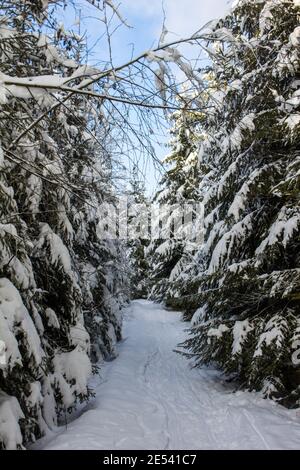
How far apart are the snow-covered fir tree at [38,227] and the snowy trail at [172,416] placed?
53 cm

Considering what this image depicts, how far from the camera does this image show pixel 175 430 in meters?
5.59

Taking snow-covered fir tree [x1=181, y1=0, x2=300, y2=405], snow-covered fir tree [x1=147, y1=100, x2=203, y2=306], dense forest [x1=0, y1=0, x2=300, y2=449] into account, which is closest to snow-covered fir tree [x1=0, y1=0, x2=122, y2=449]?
dense forest [x1=0, y1=0, x2=300, y2=449]

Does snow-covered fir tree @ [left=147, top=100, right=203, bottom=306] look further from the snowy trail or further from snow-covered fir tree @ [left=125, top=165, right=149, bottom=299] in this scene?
Answer: the snowy trail

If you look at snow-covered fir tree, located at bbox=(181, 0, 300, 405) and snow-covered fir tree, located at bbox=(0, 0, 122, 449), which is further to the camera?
snow-covered fir tree, located at bbox=(181, 0, 300, 405)

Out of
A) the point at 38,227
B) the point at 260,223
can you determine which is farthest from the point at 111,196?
the point at 260,223

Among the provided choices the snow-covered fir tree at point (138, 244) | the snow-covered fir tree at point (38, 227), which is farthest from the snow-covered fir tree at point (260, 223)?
the snow-covered fir tree at point (138, 244)

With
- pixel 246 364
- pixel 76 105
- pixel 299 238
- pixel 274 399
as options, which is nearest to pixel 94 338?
pixel 246 364

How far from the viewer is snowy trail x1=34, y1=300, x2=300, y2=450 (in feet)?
16.0

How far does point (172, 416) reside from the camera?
242 inches

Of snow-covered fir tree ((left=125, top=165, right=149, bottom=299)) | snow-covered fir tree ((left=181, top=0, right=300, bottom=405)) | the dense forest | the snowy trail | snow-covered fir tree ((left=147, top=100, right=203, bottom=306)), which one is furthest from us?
snow-covered fir tree ((left=125, top=165, right=149, bottom=299))

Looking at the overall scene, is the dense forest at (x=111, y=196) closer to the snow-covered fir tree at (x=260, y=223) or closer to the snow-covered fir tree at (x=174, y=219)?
the snow-covered fir tree at (x=260, y=223)

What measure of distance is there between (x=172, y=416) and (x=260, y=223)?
3599mm

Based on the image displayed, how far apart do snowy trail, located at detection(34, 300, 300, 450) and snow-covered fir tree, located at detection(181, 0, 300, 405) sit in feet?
1.86
